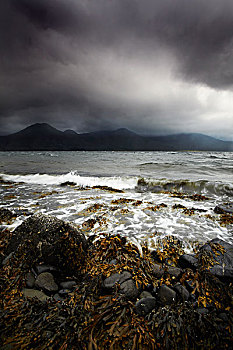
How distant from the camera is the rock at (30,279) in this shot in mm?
2643

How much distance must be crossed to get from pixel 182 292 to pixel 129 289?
2.89ft

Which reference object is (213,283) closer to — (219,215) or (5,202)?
(219,215)

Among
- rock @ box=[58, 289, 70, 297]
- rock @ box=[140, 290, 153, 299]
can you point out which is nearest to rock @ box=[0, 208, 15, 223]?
rock @ box=[58, 289, 70, 297]

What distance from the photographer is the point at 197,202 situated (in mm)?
7762

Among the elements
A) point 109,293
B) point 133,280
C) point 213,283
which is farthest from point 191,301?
point 109,293

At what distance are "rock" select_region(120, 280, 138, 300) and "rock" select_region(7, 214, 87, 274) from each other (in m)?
0.99

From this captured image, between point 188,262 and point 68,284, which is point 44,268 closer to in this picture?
point 68,284

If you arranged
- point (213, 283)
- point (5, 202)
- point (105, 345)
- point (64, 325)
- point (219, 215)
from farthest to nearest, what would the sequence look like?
1. point (5, 202)
2. point (219, 215)
3. point (213, 283)
4. point (64, 325)
5. point (105, 345)

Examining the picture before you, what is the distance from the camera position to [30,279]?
2.72 m

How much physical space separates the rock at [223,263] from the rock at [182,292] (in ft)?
2.44

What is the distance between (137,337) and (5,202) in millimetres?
7922

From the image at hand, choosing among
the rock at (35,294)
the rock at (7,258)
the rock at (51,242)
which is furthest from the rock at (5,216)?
the rock at (35,294)

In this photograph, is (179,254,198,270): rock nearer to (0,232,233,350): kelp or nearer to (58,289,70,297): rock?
(0,232,233,350): kelp

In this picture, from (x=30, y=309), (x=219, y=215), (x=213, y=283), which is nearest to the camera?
(x=30, y=309)
